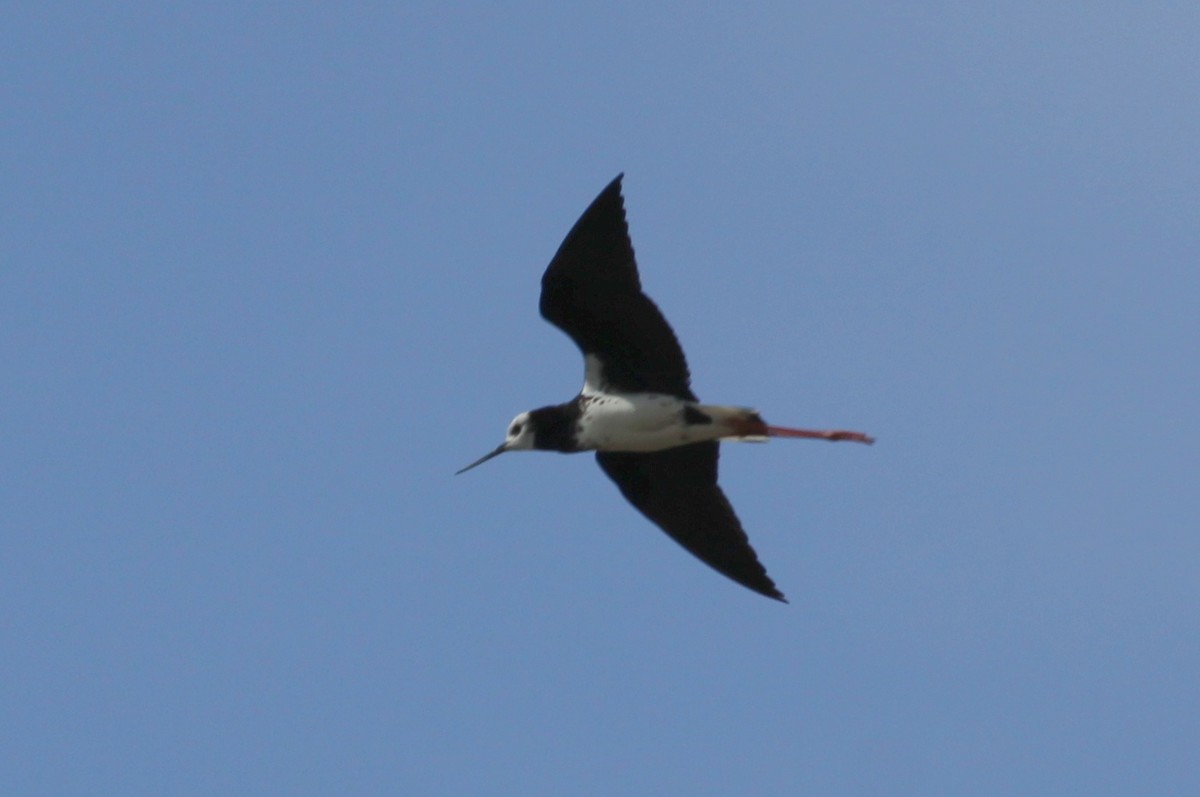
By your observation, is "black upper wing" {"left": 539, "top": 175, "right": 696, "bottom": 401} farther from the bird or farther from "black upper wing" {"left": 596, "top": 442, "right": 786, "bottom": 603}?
"black upper wing" {"left": 596, "top": 442, "right": 786, "bottom": 603}

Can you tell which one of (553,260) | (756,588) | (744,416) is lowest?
(756,588)

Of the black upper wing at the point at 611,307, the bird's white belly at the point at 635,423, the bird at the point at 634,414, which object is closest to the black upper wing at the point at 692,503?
the bird at the point at 634,414

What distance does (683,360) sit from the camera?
1566cm

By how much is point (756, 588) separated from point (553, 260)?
105 inches

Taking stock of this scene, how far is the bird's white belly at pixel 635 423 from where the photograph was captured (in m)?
15.6

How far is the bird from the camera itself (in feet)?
50.4

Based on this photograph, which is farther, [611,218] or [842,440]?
[842,440]

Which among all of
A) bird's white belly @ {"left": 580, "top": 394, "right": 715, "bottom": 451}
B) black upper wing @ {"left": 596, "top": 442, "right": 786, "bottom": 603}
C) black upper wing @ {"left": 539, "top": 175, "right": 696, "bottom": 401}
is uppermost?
black upper wing @ {"left": 539, "top": 175, "right": 696, "bottom": 401}

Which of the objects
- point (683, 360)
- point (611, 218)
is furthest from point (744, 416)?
point (611, 218)

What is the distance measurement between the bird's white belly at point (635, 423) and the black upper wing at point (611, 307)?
0.11 m

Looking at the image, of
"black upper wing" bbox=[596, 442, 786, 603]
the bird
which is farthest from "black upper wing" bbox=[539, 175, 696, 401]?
"black upper wing" bbox=[596, 442, 786, 603]

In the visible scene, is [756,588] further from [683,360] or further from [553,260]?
[553,260]

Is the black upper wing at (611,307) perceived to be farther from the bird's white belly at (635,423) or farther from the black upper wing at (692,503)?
the black upper wing at (692,503)

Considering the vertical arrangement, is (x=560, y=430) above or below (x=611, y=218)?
below
